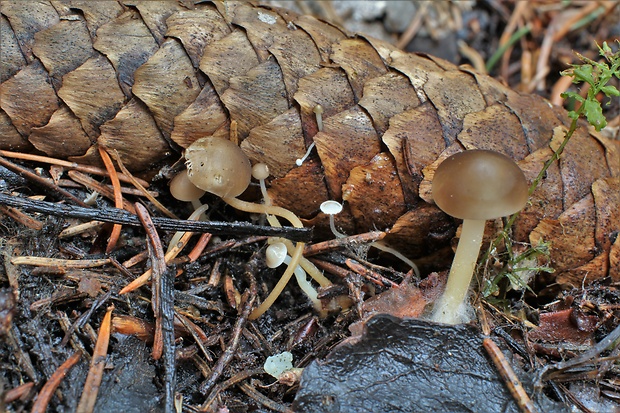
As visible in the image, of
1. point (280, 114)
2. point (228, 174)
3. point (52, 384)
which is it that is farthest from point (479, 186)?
point (52, 384)

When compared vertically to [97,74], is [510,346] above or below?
below

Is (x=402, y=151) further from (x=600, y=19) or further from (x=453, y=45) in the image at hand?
(x=600, y=19)

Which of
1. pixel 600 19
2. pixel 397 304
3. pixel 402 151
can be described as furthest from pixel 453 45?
pixel 397 304

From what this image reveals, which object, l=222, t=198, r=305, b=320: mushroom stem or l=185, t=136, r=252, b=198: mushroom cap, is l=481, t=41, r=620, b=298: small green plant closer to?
l=222, t=198, r=305, b=320: mushroom stem

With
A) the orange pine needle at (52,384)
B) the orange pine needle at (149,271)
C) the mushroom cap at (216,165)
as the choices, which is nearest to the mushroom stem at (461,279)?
the mushroom cap at (216,165)

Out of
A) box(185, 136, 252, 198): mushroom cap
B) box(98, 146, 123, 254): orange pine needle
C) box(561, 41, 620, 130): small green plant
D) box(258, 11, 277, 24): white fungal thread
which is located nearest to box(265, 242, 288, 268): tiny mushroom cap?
box(185, 136, 252, 198): mushroom cap

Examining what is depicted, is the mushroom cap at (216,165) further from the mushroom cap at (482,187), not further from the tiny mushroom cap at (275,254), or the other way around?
the mushroom cap at (482,187)
